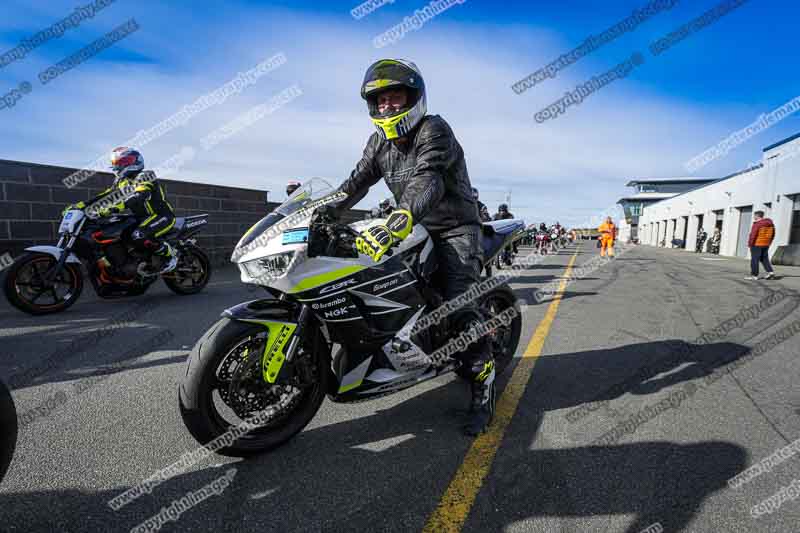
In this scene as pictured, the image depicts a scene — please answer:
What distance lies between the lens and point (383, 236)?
2.14 metres

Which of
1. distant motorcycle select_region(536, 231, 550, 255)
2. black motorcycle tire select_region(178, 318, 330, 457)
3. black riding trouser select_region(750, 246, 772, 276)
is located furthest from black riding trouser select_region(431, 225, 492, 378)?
distant motorcycle select_region(536, 231, 550, 255)

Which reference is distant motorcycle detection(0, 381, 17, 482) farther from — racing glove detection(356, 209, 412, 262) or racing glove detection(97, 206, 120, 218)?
racing glove detection(97, 206, 120, 218)

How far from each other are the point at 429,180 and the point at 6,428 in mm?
2183

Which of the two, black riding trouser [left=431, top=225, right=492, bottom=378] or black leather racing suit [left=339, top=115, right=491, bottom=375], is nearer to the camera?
black leather racing suit [left=339, top=115, right=491, bottom=375]

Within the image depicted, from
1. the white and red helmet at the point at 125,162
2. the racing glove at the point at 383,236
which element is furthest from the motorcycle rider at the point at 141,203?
the racing glove at the point at 383,236

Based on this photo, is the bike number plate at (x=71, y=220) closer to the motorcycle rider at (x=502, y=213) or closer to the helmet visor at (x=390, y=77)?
the helmet visor at (x=390, y=77)

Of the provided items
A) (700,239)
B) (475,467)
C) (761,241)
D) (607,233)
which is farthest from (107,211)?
(700,239)

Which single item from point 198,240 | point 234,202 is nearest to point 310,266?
point 198,240

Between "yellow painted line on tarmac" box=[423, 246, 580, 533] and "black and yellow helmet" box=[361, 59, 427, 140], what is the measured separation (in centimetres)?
189

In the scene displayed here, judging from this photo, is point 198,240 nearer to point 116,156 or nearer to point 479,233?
point 116,156

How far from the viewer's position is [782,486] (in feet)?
6.93

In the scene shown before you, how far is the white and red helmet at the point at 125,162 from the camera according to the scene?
21.5ft

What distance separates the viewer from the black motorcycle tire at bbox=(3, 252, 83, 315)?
5273 mm

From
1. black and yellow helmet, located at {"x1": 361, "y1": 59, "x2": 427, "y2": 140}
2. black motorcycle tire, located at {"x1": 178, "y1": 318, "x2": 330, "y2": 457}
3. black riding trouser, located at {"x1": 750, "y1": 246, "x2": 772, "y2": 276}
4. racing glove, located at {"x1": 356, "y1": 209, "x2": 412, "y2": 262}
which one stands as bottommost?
black riding trouser, located at {"x1": 750, "y1": 246, "x2": 772, "y2": 276}
